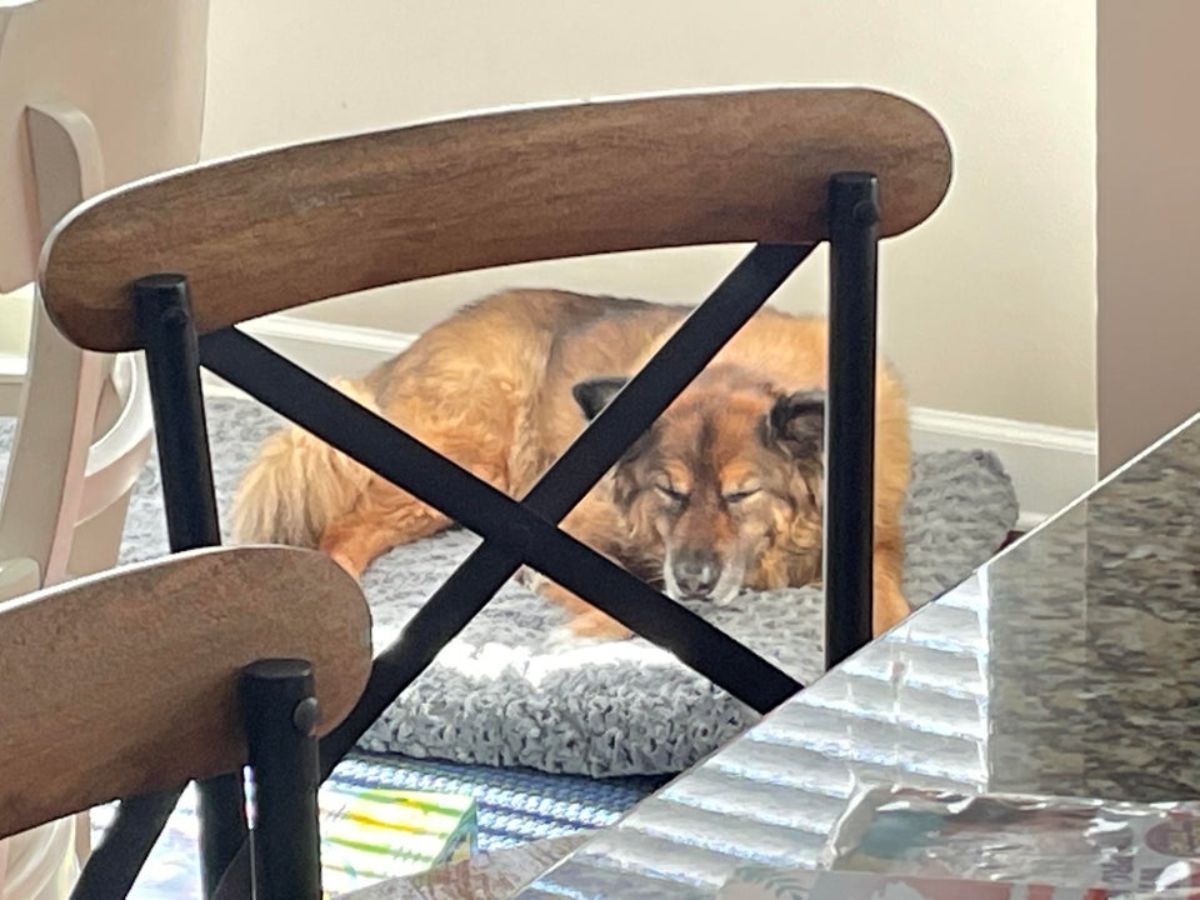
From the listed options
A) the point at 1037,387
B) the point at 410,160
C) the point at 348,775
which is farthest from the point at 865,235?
the point at 1037,387

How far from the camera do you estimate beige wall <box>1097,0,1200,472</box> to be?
1458mm

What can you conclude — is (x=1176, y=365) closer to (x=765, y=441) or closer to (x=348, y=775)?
(x=765, y=441)

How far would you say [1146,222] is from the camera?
1503 mm

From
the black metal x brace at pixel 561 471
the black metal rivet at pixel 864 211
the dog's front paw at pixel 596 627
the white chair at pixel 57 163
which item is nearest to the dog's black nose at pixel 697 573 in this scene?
the dog's front paw at pixel 596 627

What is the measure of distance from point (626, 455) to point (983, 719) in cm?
150

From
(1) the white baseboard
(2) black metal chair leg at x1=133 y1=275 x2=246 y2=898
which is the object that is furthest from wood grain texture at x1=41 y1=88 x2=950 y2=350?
(1) the white baseboard

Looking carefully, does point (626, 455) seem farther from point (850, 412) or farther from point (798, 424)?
point (850, 412)

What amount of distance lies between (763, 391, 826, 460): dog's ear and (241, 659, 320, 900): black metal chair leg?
1.69 m

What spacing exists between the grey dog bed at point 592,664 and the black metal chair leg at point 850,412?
0.79 meters

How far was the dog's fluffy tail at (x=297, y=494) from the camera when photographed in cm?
233

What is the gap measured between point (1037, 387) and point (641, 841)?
1.90 metres

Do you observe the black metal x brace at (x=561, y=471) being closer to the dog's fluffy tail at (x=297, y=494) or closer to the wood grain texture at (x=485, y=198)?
the wood grain texture at (x=485, y=198)

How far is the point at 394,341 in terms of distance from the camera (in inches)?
109

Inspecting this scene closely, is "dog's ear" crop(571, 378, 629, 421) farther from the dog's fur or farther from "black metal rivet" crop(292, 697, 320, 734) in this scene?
"black metal rivet" crop(292, 697, 320, 734)
